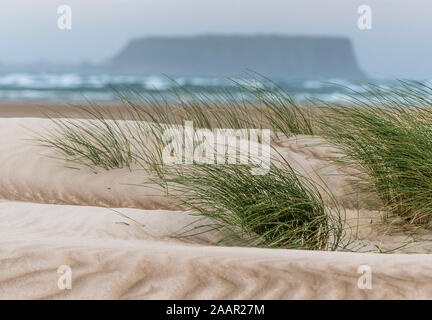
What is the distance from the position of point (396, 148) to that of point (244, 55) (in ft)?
148

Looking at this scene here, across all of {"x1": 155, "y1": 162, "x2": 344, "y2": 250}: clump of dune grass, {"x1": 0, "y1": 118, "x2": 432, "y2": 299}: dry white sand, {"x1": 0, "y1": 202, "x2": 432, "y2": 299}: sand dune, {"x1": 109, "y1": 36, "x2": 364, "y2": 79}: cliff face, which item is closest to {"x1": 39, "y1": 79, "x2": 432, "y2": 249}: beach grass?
{"x1": 155, "y1": 162, "x2": 344, "y2": 250}: clump of dune grass

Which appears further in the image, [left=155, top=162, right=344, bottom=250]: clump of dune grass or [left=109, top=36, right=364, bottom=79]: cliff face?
[left=109, top=36, right=364, bottom=79]: cliff face

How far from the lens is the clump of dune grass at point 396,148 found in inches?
133

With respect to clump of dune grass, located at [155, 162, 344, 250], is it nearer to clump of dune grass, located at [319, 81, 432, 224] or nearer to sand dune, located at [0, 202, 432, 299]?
sand dune, located at [0, 202, 432, 299]

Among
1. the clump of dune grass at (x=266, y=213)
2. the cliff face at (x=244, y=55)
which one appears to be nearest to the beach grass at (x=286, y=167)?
the clump of dune grass at (x=266, y=213)

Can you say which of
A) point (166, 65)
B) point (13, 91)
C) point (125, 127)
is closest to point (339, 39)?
point (166, 65)

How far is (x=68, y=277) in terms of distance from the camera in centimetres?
226

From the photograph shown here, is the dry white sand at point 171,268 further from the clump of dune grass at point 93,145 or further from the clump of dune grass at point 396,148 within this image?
the clump of dune grass at point 93,145

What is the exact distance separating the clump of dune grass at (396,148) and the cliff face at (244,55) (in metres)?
37.8

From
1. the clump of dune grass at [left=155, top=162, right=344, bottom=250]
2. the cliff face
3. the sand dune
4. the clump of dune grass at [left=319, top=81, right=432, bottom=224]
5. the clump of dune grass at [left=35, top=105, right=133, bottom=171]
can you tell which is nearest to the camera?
the sand dune

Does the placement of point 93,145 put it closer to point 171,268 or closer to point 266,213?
point 266,213

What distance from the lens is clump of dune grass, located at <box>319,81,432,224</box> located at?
3.37 metres

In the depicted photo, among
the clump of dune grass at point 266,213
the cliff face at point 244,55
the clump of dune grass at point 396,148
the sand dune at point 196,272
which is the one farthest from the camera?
the cliff face at point 244,55

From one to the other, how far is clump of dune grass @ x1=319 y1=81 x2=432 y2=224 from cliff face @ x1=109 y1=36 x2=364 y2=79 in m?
37.8
